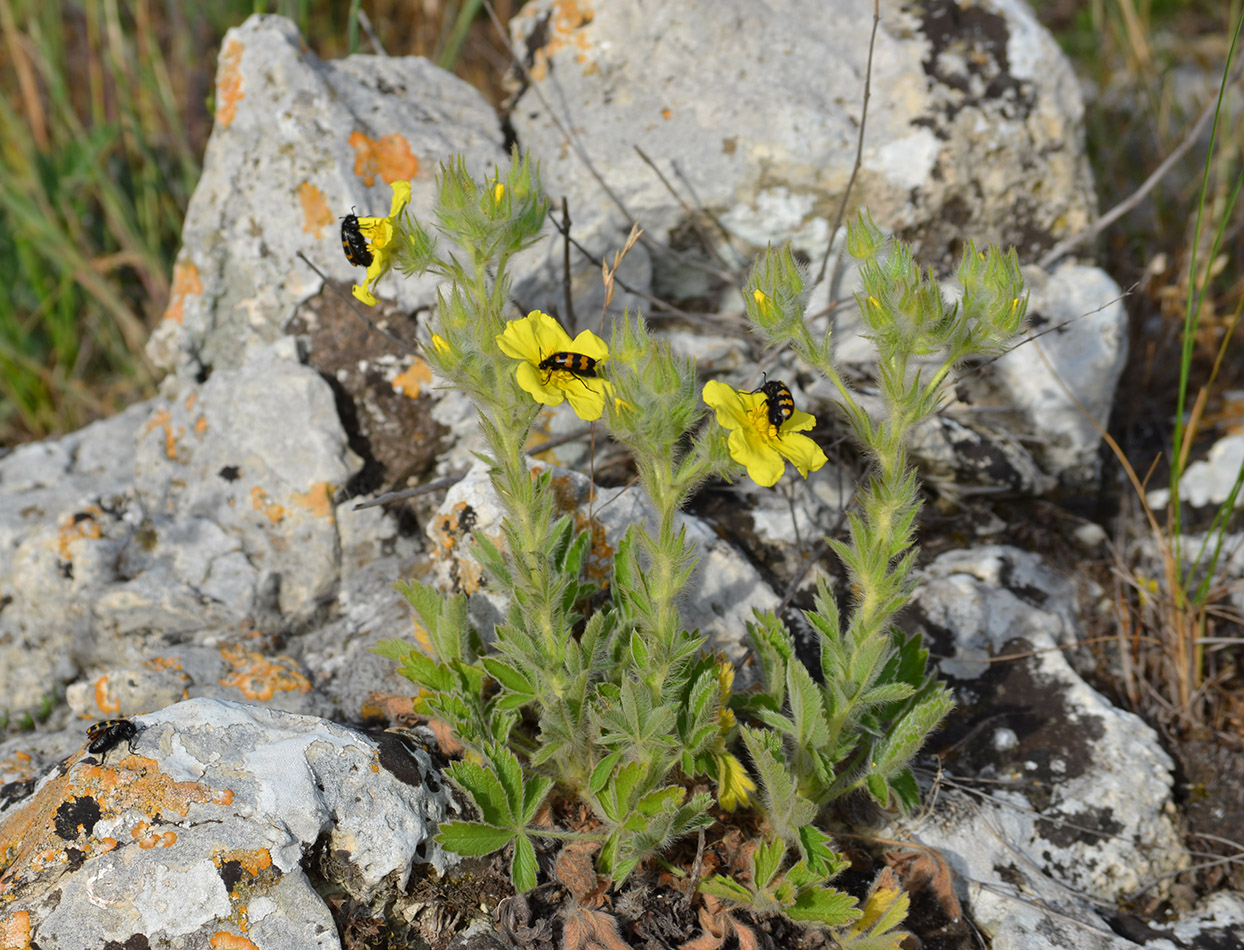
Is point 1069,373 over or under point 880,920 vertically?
over

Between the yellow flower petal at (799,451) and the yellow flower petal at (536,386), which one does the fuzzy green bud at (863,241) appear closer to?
the yellow flower petal at (799,451)

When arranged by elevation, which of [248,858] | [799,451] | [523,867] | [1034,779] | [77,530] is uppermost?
[799,451]

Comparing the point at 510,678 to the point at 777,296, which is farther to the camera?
the point at 510,678

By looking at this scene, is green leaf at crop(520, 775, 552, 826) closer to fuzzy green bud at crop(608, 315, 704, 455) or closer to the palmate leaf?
the palmate leaf

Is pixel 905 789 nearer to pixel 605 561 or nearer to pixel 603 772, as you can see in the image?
pixel 603 772

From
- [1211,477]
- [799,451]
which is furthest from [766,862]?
[1211,477]

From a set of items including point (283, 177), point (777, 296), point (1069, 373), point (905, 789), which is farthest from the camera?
point (1069, 373)

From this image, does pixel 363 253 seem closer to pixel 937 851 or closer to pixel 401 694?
pixel 401 694
